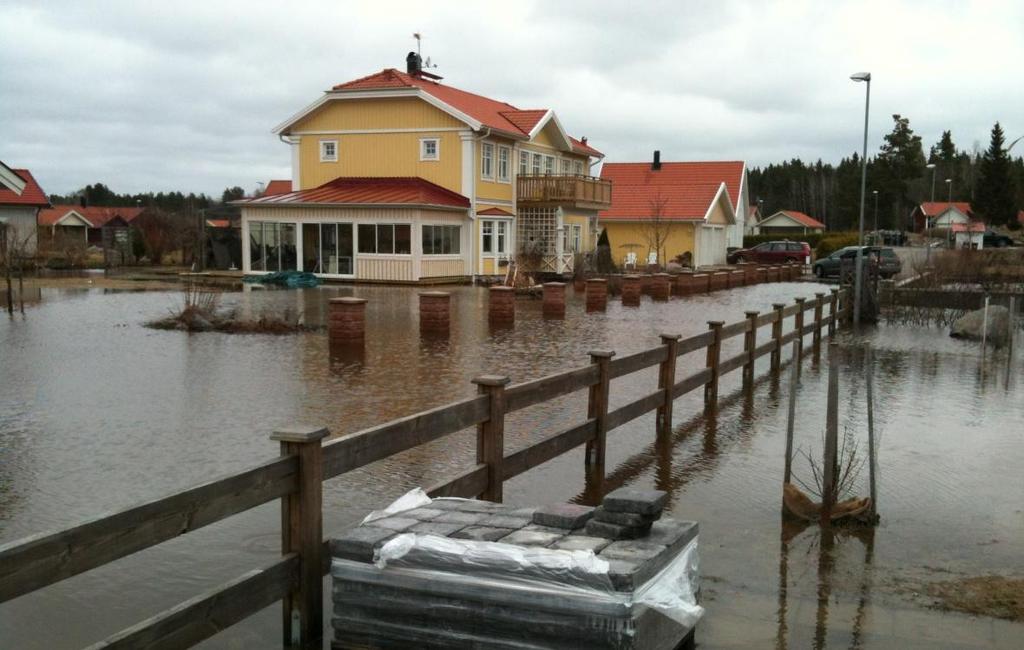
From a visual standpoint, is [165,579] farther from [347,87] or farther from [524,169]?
[524,169]

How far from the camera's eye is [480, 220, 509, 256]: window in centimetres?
3722

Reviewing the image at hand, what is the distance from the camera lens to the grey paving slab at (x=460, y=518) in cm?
460

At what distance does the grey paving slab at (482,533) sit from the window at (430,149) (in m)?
33.0

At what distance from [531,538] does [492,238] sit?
33.7 metres

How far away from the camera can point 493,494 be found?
6383mm

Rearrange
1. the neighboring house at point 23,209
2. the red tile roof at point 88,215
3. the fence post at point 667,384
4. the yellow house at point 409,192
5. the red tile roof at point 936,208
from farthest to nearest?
the red tile roof at point 936,208 → the red tile roof at point 88,215 → the neighboring house at point 23,209 → the yellow house at point 409,192 → the fence post at point 667,384

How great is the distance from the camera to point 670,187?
5600cm

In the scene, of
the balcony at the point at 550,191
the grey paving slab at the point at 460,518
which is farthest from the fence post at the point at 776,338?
the balcony at the point at 550,191

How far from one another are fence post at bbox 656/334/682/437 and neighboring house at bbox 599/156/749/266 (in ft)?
130

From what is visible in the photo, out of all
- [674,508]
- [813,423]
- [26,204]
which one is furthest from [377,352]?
[26,204]

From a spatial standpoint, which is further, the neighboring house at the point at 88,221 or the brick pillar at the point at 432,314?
the neighboring house at the point at 88,221

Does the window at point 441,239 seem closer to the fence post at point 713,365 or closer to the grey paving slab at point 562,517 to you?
the fence post at point 713,365

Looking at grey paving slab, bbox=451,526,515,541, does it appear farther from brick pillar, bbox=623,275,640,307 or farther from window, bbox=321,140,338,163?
window, bbox=321,140,338,163

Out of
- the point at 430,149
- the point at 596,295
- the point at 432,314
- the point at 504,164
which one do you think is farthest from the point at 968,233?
the point at 432,314
